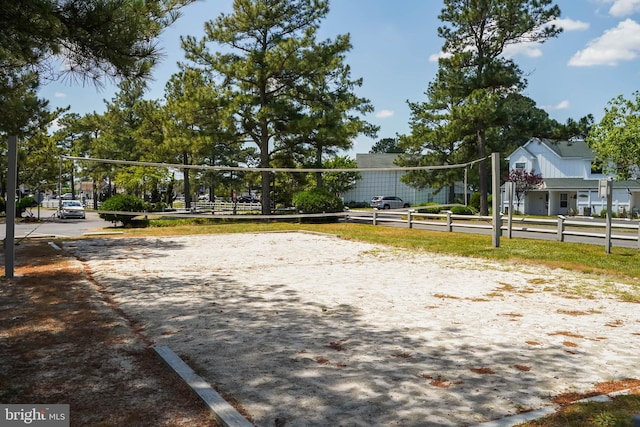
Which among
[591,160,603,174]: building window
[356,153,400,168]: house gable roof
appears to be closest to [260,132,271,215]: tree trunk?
[591,160,603,174]: building window

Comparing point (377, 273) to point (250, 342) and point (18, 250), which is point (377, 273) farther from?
point (18, 250)

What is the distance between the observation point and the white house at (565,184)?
40.2 meters

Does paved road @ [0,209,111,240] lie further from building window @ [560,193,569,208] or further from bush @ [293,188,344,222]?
building window @ [560,193,569,208]

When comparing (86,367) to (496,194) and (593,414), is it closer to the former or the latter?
(593,414)

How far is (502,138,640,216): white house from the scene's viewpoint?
1585 inches

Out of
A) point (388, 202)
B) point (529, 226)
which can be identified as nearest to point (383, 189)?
point (388, 202)

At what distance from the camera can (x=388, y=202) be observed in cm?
4956

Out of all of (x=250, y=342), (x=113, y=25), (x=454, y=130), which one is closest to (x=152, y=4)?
(x=113, y=25)

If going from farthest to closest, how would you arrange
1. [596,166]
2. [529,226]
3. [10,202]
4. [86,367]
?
[596,166] < [529,226] < [10,202] < [86,367]

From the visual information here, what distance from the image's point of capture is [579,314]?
6.50 metres

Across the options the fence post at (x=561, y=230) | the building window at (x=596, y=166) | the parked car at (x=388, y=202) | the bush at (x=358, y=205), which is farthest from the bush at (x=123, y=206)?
the building window at (x=596, y=166)

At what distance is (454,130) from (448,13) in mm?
7383

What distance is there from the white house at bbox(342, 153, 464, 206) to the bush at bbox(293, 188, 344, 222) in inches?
991

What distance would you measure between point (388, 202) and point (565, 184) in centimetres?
1631
